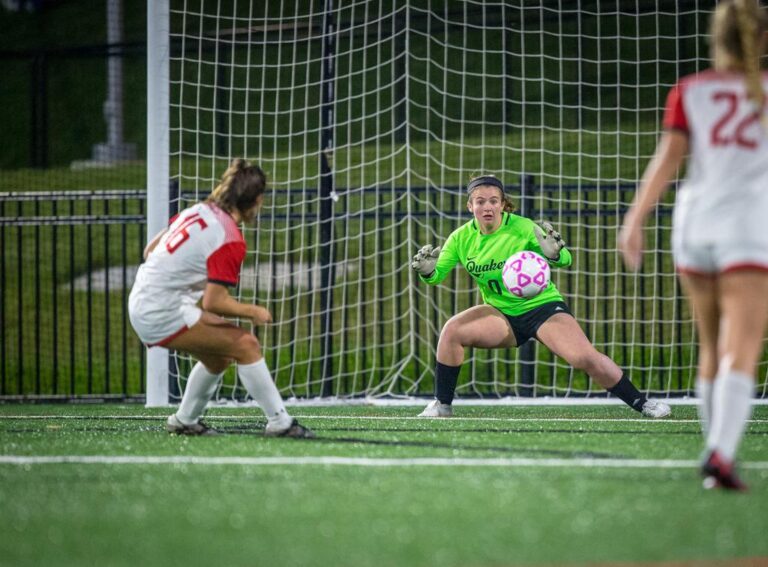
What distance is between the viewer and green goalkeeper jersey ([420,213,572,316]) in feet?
25.3

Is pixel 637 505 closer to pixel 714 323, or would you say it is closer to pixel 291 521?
pixel 714 323

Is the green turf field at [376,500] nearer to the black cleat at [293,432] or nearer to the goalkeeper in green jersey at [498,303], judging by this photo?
the black cleat at [293,432]

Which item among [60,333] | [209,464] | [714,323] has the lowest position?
[60,333]

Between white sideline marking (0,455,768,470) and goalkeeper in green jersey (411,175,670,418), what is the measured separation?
2.58 metres

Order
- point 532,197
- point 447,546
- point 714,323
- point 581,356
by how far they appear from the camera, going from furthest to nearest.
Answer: point 532,197, point 581,356, point 714,323, point 447,546

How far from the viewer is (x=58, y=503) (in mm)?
4043

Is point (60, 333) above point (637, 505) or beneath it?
Answer: beneath

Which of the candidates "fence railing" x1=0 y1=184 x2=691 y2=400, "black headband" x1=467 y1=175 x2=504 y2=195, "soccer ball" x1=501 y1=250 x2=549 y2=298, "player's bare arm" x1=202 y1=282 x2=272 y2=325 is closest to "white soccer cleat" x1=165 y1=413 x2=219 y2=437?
"player's bare arm" x1=202 y1=282 x2=272 y2=325

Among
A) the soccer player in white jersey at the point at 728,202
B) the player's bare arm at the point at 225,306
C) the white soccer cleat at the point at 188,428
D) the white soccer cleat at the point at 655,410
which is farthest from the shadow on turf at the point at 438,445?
the white soccer cleat at the point at 655,410

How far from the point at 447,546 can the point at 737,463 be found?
84.0 inches

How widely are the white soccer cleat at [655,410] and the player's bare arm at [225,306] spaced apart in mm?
3108

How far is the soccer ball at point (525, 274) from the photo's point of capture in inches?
297

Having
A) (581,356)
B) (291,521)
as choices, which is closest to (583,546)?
(291,521)

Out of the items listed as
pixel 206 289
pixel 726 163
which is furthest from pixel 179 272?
pixel 726 163
